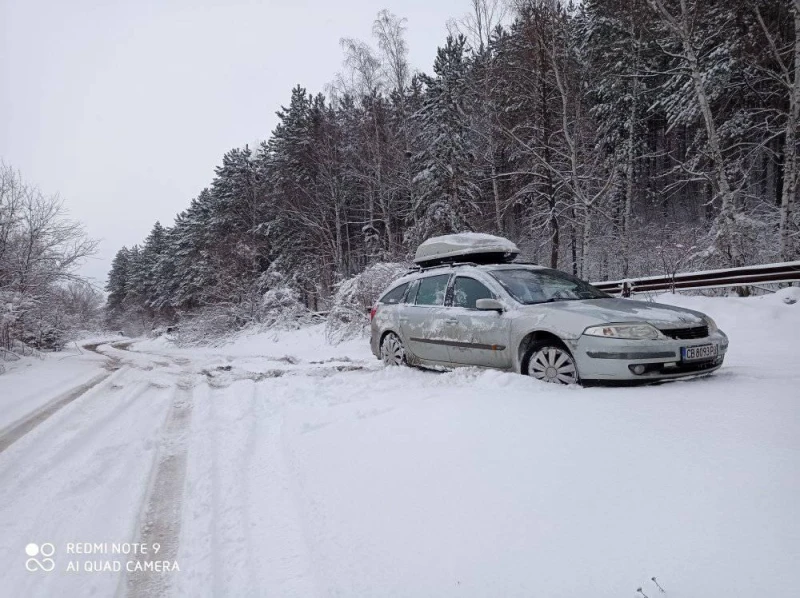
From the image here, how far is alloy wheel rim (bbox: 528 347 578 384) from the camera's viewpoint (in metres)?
4.59

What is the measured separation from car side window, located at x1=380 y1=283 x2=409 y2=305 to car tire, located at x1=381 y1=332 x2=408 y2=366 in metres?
0.54

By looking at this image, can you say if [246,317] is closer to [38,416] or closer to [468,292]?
[38,416]

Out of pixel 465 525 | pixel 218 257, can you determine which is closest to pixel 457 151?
pixel 218 257

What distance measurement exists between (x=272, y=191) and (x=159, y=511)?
27064 millimetres

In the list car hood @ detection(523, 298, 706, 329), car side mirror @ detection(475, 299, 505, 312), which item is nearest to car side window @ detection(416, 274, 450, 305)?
car side mirror @ detection(475, 299, 505, 312)

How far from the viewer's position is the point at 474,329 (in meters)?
5.50

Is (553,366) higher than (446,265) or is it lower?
lower

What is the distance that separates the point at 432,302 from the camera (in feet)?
20.9

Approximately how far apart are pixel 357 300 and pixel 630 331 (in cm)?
1009

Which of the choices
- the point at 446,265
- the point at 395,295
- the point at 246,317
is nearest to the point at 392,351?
the point at 395,295

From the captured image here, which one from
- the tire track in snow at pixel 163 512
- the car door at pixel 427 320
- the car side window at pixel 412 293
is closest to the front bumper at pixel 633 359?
the car door at pixel 427 320

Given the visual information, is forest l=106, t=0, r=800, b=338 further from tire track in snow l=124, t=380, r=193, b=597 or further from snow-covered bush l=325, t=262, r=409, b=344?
tire track in snow l=124, t=380, r=193, b=597

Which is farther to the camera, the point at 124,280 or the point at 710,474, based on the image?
the point at 124,280

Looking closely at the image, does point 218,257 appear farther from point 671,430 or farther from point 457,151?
point 671,430
